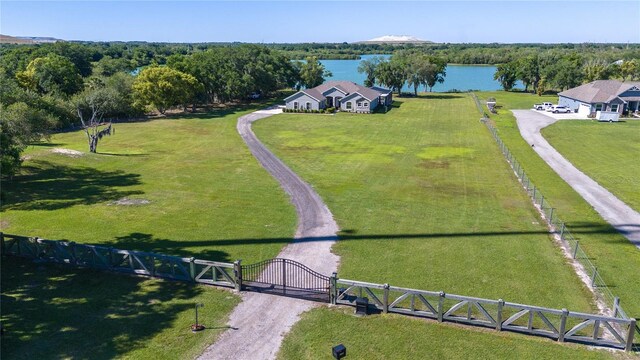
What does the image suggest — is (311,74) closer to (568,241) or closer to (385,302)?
(568,241)

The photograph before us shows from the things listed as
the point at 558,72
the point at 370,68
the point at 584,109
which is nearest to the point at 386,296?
the point at 584,109

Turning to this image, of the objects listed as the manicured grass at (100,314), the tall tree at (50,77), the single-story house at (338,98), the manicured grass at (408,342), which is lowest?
the manicured grass at (408,342)

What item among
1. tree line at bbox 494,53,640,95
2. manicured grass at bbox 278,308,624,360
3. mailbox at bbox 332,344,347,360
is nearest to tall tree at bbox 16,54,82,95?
manicured grass at bbox 278,308,624,360

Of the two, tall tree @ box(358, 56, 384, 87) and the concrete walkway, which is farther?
tall tree @ box(358, 56, 384, 87)

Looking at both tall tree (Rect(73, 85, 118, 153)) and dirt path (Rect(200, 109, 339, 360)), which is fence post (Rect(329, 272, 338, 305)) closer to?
Answer: dirt path (Rect(200, 109, 339, 360))

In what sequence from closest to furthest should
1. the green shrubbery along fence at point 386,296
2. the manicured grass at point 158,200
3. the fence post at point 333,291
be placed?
the green shrubbery along fence at point 386,296 → the fence post at point 333,291 → the manicured grass at point 158,200

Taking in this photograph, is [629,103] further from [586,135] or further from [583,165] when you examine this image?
[583,165]

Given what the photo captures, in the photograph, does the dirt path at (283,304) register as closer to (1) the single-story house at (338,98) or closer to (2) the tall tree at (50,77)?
(1) the single-story house at (338,98)

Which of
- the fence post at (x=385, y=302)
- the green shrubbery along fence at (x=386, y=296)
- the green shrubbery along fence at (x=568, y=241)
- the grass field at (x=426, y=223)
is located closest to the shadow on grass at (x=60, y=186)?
the green shrubbery along fence at (x=386, y=296)

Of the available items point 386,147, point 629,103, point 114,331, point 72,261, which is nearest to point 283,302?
point 114,331
